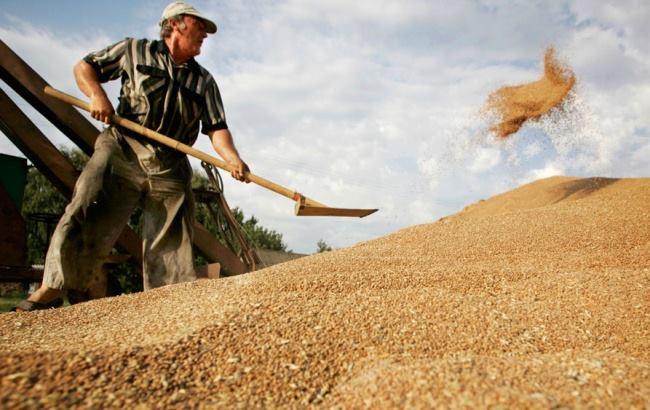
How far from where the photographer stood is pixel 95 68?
2.89m

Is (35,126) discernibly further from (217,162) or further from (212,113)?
(217,162)

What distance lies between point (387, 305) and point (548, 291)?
2.76ft

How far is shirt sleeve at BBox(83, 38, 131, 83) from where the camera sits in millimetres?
2875

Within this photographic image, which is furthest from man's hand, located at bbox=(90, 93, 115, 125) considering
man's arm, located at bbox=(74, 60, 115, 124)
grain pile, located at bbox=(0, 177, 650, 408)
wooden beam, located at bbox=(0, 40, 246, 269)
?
grain pile, located at bbox=(0, 177, 650, 408)

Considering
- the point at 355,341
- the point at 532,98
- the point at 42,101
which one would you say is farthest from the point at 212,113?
the point at 532,98

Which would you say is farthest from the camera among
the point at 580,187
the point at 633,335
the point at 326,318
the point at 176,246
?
the point at 580,187

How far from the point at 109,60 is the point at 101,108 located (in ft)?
1.11

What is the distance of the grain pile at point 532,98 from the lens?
548 centimetres

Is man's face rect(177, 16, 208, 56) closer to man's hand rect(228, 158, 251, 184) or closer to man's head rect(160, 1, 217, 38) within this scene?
man's head rect(160, 1, 217, 38)

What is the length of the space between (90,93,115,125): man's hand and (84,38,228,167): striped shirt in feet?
0.50

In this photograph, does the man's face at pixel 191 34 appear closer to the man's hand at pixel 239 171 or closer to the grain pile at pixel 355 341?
the man's hand at pixel 239 171

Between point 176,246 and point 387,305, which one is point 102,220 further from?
point 387,305

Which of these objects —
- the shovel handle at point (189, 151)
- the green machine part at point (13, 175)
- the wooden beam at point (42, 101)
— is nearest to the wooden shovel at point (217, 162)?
the shovel handle at point (189, 151)

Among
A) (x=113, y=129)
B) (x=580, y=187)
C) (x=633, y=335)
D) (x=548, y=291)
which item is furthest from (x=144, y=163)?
(x=580, y=187)
